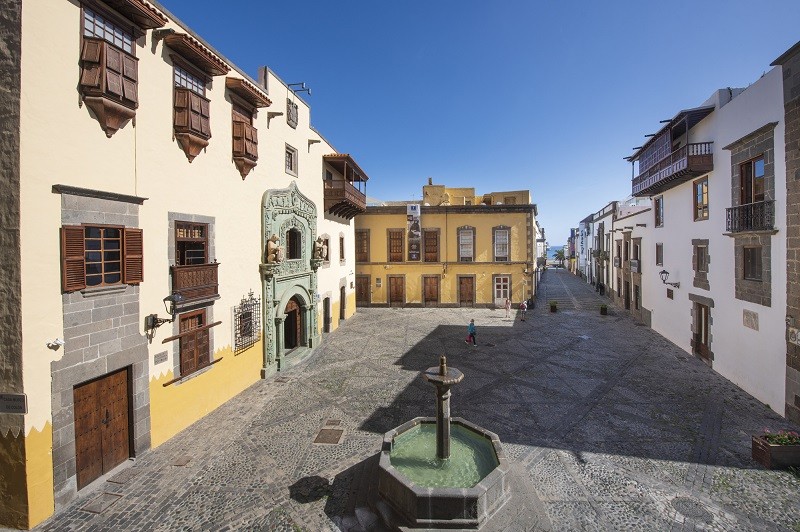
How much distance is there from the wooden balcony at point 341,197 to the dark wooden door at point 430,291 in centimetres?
1027

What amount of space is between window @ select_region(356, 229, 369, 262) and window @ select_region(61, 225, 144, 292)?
73.2 ft

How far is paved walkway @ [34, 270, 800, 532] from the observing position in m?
6.50

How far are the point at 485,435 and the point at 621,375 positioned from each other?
9176 mm

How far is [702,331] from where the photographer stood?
15.5 metres

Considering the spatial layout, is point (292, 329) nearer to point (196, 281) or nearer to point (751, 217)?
point (196, 281)

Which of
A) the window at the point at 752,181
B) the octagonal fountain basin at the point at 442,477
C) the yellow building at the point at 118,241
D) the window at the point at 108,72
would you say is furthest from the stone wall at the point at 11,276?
the window at the point at 752,181

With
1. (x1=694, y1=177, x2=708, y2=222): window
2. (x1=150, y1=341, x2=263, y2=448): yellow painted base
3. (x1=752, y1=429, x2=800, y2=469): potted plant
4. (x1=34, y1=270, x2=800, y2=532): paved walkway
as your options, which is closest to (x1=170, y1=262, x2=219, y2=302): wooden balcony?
(x1=150, y1=341, x2=263, y2=448): yellow painted base

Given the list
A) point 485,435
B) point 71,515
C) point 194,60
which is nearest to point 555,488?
point 485,435

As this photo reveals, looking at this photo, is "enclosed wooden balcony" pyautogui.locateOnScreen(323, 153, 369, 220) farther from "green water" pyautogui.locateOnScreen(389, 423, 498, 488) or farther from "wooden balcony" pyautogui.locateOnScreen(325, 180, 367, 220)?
"green water" pyautogui.locateOnScreen(389, 423, 498, 488)

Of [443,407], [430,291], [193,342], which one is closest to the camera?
[443,407]

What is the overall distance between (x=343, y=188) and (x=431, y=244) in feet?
40.5

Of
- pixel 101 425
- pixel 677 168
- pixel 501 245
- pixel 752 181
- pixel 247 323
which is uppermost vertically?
pixel 677 168

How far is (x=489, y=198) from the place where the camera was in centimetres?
3334

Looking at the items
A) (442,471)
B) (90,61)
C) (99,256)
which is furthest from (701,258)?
(90,61)
